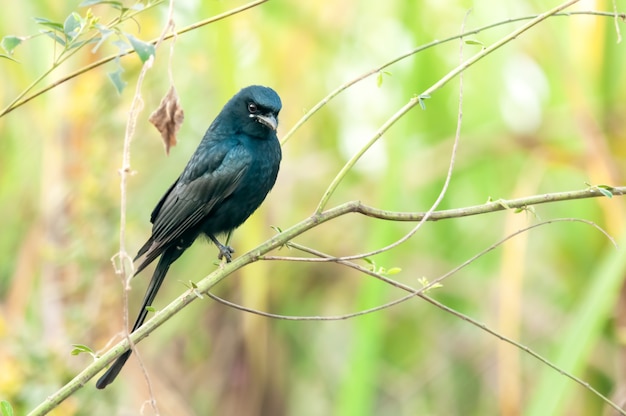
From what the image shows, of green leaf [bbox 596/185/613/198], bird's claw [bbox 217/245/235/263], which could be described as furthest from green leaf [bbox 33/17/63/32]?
bird's claw [bbox 217/245/235/263]

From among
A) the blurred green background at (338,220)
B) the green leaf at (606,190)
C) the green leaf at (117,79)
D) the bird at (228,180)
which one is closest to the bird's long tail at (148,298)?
the bird at (228,180)

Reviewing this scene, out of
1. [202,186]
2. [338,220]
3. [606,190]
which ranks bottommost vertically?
[606,190]

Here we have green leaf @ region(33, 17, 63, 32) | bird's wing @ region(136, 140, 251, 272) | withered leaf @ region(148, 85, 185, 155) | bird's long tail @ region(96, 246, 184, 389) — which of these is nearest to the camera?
green leaf @ region(33, 17, 63, 32)

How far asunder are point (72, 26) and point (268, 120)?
1.18 metres

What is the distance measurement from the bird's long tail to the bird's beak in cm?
49

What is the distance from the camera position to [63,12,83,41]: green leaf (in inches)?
65.9

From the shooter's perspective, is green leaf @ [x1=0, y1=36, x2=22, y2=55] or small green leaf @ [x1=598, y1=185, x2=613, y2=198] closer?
green leaf @ [x1=0, y1=36, x2=22, y2=55]

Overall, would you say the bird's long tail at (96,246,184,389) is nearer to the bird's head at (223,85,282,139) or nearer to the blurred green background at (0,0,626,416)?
the bird's head at (223,85,282,139)

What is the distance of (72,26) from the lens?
1688mm

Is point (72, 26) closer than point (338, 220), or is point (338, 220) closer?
point (72, 26)

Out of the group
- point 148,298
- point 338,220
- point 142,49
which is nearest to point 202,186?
point 148,298

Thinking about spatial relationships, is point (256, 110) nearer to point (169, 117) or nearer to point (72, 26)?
point (169, 117)

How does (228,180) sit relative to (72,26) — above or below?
above

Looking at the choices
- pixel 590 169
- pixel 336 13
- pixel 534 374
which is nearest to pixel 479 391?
pixel 534 374
